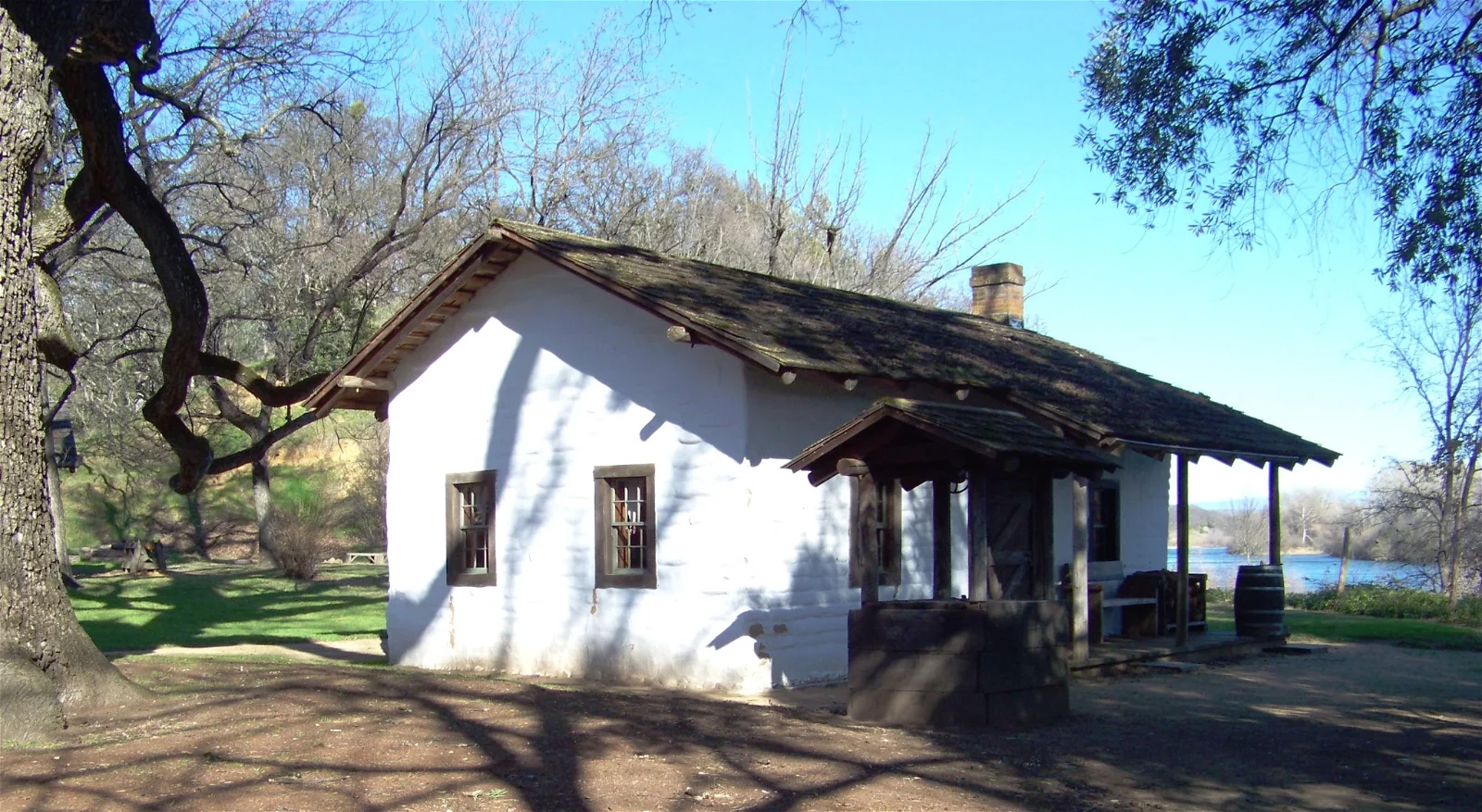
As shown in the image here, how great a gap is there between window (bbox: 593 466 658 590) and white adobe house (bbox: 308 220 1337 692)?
0.08 feet

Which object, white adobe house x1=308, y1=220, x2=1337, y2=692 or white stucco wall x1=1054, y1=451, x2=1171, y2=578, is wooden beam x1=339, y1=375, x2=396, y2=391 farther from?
white stucco wall x1=1054, y1=451, x2=1171, y2=578

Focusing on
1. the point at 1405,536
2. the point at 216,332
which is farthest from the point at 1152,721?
the point at 1405,536

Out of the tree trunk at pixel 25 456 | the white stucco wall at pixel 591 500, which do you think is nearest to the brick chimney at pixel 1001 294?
the white stucco wall at pixel 591 500

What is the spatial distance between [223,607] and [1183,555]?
17982 mm

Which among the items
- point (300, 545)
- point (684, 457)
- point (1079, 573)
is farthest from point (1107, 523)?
point (300, 545)

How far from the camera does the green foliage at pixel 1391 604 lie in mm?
23406

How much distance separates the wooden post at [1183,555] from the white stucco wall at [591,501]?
4.79 ft

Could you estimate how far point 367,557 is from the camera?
136ft

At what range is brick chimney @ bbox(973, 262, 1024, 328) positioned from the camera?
75.2 ft

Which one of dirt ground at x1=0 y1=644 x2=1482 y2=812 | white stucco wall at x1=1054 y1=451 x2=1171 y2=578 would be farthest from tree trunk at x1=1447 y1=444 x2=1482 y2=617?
dirt ground at x1=0 y1=644 x2=1482 y2=812

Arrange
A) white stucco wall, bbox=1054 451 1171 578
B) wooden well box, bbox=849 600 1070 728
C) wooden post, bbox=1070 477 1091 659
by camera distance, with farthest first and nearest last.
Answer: white stucco wall, bbox=1054 451 1171 578 < wooden post, bbox=1070 477 1091 659 < wooden well box, bbox=849 600 1070 728

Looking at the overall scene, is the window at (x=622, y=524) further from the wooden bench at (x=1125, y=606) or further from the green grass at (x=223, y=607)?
the green grass at (x=223, y=607)

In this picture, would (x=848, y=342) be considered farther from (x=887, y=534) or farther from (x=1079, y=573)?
(x=1079, y=573)

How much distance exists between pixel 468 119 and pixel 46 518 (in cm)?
1812
